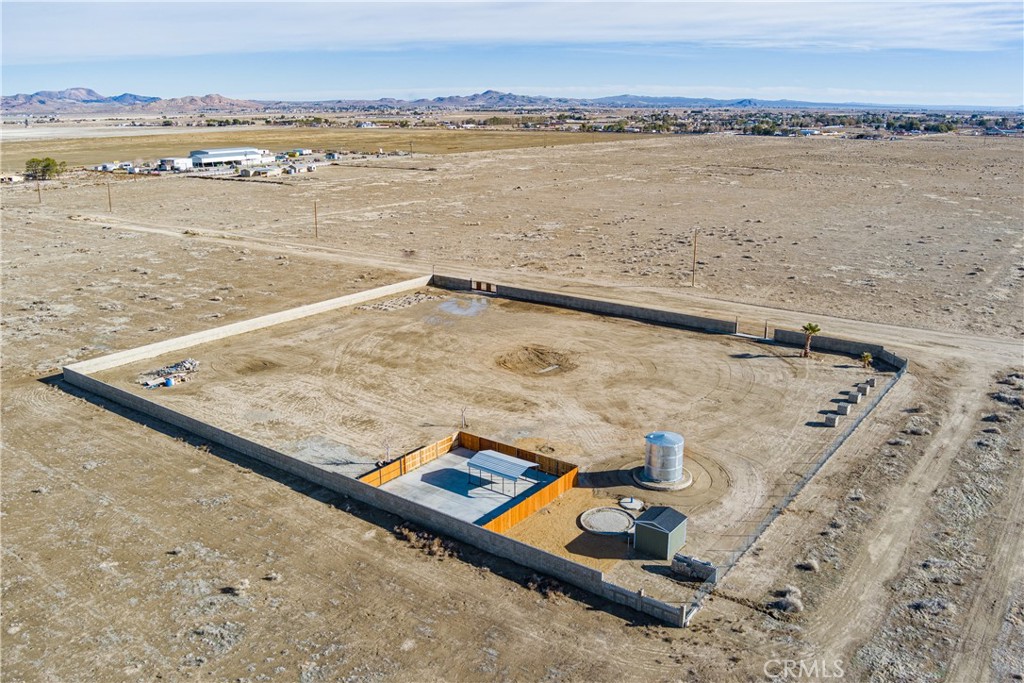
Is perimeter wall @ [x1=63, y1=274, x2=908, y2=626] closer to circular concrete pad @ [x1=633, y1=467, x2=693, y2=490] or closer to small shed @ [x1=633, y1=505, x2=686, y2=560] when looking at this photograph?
small shed @ [x1=633, y1=505, x2=686, y2=560]

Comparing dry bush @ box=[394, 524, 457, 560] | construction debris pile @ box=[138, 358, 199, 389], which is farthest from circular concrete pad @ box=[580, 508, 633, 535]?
construction debris pile @ box=[138, 358, 199, 389]

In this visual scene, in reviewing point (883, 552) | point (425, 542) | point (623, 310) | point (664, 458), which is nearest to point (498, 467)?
point (425, 542)

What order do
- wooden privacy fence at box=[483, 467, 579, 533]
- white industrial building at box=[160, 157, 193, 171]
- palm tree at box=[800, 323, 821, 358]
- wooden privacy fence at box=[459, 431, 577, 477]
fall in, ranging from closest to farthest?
wooden privacy fence at box=[483, 467, 579, 533]
wooden privacy fence at box=[459, 431, 577, 477]
palm tree at box=[800, 323, 821, 358]
white industrial building at box=[160, 157, 193, 171]

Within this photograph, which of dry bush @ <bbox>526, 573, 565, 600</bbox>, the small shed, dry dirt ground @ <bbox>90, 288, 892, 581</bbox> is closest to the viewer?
Result: dry bush @ <bbox>526, 573, 565, 600</bbox>

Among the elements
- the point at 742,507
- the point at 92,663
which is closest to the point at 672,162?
the point at 742,507

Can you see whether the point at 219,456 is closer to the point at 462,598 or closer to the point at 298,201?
the point at 462,598

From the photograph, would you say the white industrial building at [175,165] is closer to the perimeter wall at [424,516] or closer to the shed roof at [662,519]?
the perimeter wall at [424,516]
